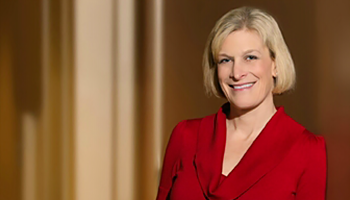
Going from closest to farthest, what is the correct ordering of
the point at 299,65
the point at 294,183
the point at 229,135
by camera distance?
the point at 294,183
the point at 229,135
the point at 299,65

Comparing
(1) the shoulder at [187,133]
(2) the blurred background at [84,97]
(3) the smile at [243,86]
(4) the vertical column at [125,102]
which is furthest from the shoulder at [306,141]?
(4) the vertical column at [125,102]

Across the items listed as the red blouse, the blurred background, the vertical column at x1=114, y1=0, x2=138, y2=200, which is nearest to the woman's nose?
the red blouse

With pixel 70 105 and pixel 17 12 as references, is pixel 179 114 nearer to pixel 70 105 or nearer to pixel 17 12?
pixel 70 105

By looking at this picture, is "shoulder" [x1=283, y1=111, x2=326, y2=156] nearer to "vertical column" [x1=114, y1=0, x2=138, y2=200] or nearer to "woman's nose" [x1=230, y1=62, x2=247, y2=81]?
"woman's nose" [x1=230, y1=62, x2=247, y2=81]

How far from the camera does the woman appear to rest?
4.08 ft

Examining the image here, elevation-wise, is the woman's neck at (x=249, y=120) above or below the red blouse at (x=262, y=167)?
above

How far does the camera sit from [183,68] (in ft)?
6.52

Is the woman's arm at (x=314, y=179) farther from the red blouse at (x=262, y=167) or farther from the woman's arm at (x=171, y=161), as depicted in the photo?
the woman's arm at (x=171, y=161)

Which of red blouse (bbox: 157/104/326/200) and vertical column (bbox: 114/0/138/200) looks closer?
red blouse (bbox: 157/104/326/200)

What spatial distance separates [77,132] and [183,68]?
1.73 feet

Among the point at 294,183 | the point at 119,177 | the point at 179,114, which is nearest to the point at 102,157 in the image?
the point at 119,177

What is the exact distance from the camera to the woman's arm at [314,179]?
1229 mm

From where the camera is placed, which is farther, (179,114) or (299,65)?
(179,114)

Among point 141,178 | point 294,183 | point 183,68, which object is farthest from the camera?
point 141,178
